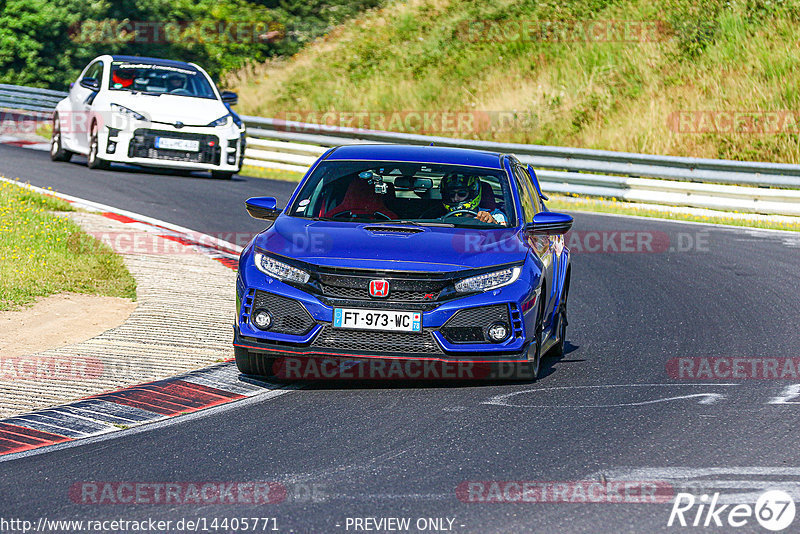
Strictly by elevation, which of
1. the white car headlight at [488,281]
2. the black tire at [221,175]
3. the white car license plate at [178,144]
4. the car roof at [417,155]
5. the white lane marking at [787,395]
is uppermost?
the car roof at [417,155]

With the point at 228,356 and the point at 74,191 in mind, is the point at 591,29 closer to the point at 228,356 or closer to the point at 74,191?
the point at 74,191

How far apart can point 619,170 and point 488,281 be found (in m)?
14.2

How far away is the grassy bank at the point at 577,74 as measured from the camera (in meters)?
26.6

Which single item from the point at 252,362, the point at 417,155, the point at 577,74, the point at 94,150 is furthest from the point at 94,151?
the point at 577,74

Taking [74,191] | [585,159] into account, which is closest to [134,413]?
[74,191]

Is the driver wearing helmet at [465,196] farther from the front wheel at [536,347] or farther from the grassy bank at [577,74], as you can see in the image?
the grassy bank at [577,74]

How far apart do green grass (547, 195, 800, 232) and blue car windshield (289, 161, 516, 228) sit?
10228mm

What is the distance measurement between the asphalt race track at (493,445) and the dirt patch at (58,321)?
7.39 ft

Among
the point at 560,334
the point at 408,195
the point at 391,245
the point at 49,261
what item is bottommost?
the point at 49,261

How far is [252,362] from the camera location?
8328 millimetres

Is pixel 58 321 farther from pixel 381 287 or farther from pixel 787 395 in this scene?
pixel 787 395

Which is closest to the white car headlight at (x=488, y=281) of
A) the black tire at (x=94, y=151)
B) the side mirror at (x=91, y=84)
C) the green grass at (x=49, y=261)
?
the green grass at (x=49, y=261)

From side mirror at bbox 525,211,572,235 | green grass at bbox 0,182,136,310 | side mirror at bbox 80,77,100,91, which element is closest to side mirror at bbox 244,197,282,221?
side mirror at bbox 525,211,572,235

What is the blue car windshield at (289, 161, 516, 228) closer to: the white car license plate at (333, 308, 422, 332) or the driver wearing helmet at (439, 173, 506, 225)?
the driver wearing helmet at (439, 173, 506, 225)
